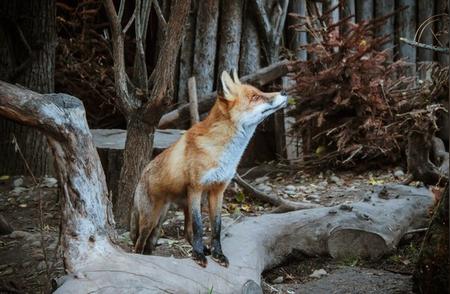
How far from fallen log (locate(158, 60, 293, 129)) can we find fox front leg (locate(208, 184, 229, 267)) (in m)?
3.86

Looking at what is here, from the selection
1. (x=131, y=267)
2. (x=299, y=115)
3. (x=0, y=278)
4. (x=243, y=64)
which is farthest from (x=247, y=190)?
(x=131, y=267)

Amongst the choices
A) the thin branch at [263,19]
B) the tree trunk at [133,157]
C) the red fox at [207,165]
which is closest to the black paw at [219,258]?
the red fox at [207,165]

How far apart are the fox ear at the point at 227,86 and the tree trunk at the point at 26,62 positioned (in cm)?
355

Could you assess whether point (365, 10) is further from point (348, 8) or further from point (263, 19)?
point (263, 19)

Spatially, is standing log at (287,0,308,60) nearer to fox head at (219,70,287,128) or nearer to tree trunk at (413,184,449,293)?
fox head at (219,70,287,128)

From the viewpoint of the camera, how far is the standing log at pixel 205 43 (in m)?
8.06

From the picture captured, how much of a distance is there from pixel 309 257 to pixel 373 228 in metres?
0.56

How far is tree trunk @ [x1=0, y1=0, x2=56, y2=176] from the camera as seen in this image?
6863 millimetres

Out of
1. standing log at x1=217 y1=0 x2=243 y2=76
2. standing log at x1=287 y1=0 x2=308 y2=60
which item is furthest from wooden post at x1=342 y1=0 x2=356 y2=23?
standing log at x1=217 y1=0 x2=243 y2=76

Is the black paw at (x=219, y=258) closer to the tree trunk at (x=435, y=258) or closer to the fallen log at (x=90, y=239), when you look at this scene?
the fallen log at (x=90, y=239)

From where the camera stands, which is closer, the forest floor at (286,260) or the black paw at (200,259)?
the black paw at (200,259)

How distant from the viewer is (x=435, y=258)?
3.76 metres

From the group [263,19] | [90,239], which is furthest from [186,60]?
[90,239]

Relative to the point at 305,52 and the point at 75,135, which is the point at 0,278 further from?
the point at 305,52
